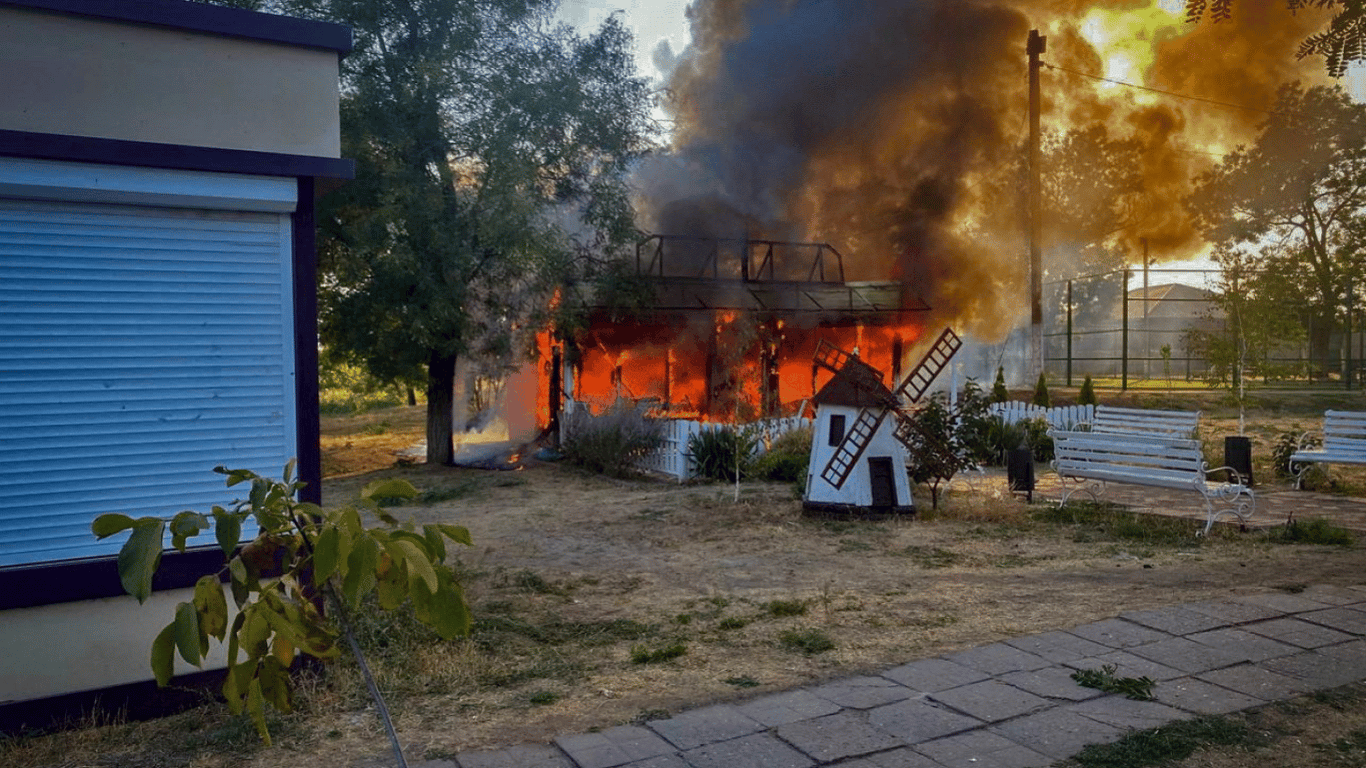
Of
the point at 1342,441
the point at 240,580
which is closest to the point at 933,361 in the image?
the point at 1342,441

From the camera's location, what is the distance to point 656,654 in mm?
5527

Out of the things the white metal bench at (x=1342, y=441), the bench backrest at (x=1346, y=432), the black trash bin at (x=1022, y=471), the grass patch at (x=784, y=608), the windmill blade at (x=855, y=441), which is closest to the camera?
the grass patch at (x=784, y=608)

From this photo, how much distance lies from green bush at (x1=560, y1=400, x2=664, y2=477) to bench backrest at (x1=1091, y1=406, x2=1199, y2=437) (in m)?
6.47

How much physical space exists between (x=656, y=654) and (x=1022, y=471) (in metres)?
7.53

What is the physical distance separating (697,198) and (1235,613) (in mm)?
15211

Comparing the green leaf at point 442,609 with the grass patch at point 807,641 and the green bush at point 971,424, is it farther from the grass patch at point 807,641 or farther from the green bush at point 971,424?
the green bush at point 971,424

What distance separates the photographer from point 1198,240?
106ft

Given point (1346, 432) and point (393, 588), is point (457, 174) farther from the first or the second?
point (393, 588)

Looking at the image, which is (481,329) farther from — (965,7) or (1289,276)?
(1289,276)

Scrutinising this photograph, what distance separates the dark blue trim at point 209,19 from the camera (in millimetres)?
4738

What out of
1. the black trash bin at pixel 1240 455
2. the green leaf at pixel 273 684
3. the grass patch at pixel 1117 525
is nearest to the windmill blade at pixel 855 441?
the grass patch at pixel 1117 525

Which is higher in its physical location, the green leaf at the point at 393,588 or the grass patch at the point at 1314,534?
the green leaf at the point at 393,588

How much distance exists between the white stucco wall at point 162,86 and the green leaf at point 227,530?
346 centimetres

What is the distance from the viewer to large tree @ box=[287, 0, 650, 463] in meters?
14.3
